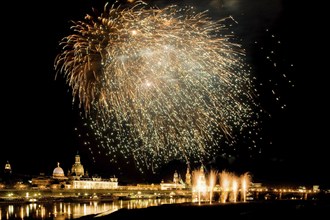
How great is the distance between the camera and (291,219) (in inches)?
1099

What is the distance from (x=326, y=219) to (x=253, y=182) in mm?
112508

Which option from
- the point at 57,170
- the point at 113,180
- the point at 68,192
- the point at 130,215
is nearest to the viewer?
the point at 130,215

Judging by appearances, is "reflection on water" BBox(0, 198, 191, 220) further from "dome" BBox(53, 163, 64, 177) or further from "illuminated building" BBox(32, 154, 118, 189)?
"dome" BBox(53, 163, 64, 177)

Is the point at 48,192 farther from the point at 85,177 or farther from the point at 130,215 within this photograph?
the point at 130,215

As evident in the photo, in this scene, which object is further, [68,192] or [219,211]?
[68,192]

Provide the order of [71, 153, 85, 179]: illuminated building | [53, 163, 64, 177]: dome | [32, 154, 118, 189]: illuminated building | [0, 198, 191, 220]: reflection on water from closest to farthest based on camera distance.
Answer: [0, 198, 191, 220]: reflection on water
[32, 154, 118, 189]: illuminated building
[53, 163, 64, 177]: dome
[71, 153, 85, 179]: illuminated building

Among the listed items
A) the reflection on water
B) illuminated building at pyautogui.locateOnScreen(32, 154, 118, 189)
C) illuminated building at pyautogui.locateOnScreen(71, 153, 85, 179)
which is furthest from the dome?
the reflection on water

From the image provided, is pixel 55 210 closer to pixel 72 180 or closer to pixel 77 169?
pixel 72 180

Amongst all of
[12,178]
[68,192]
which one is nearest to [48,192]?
[68,192]

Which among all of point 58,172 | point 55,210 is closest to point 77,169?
point 58,172

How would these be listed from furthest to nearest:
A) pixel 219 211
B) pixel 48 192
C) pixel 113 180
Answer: pixel 113 180, pixel 48 192, pixel 219 211

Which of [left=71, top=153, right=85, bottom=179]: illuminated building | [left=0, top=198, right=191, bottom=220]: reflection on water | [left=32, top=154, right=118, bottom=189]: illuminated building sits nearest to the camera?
[left=0, top=198, right=191, bottom=220]: reflection on water

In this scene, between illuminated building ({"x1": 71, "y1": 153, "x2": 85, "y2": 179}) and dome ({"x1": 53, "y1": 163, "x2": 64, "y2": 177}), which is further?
illuminated building ({"x1": 71, "y1": 153, "x2": 85, "y2": 179})

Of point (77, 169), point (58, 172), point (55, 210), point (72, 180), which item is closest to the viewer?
point (55, 210)
